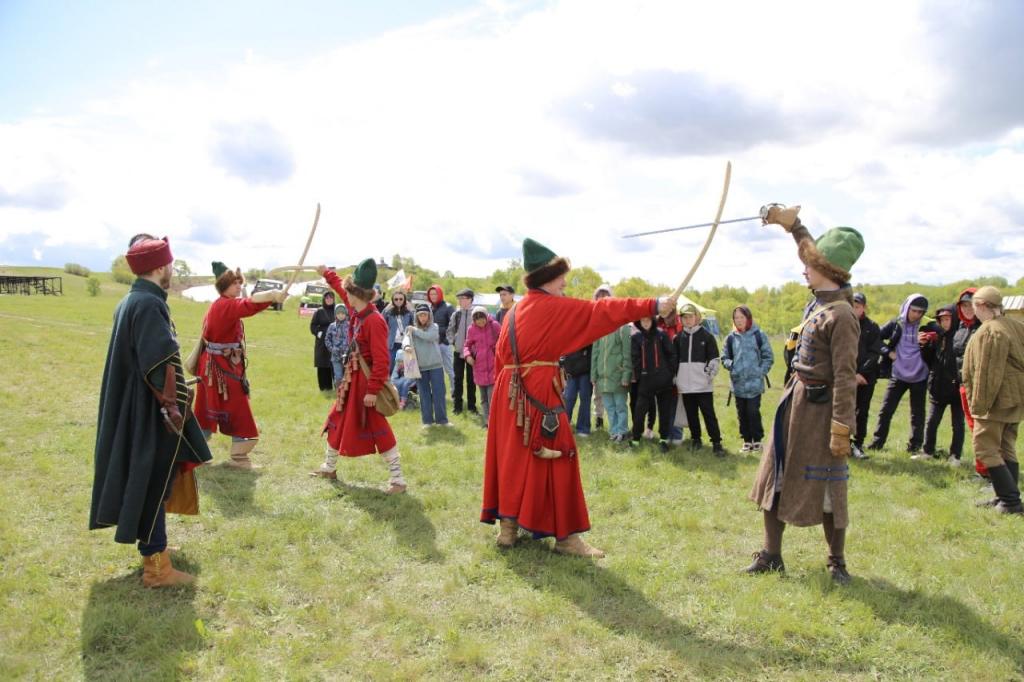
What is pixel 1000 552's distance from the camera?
570 cm

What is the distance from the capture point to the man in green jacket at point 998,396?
6539mm

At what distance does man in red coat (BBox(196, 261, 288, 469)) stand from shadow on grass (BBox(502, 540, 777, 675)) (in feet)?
12.0

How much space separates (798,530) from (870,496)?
5.67 ft

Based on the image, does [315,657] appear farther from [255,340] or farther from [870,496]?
[255,340]

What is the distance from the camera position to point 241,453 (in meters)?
7.67

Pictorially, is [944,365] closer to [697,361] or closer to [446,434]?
[697,361]

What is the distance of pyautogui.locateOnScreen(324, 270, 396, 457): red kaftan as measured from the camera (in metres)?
6.75

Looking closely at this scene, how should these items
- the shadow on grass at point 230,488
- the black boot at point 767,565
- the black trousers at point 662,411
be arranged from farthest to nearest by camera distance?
1. the black trousers at point 662,411
2. the shadow on grass at point 230,488
3. the black boot at point 767,565

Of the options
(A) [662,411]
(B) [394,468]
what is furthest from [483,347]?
(B) [394,468]

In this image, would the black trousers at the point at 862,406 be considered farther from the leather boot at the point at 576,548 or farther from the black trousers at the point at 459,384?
the black trousers at the point at 459,384

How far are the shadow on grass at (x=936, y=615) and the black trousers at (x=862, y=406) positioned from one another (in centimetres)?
438

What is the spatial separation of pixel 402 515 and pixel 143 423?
2.52 m

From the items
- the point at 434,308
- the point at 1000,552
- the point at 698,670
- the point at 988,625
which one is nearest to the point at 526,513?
the point at 698,670

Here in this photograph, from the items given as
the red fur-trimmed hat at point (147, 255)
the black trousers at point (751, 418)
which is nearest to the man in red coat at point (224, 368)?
the red fur-trimmed hat at point (147, 255)
